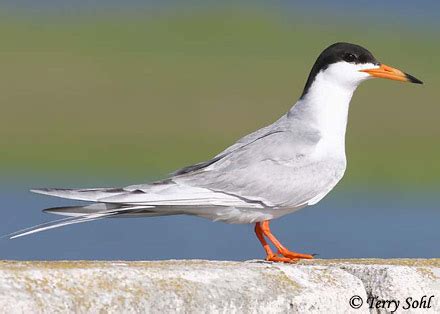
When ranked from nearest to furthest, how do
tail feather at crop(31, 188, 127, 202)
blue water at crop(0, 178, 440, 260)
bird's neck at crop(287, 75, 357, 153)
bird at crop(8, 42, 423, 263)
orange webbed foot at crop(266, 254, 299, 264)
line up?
tail feather at crop(31, 188, 127, 202) → orange webbed foot at crop(266, 254, 299, 264) → bird at crop(8, 42, 423, 263) → bird's neck at crop(287, 75, 357, 153) → blue water at crop(0, 178, 440, 260)

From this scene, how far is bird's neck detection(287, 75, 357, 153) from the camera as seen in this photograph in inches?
302

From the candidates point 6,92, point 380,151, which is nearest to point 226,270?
point 380,151

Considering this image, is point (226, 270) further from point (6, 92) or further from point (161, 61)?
point (161, 61)

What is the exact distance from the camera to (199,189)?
7.15 meters

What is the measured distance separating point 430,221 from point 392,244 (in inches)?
78.7

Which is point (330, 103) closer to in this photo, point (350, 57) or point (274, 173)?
point (350, 57)

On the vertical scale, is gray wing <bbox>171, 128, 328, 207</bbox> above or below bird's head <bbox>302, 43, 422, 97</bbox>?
below

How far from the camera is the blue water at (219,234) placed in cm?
1424

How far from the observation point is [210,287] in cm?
538

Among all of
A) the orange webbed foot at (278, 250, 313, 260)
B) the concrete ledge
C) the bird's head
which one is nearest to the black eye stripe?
the bird's head

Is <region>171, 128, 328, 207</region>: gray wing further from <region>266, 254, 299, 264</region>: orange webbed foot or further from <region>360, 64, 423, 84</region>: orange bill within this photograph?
<region>360, 64, 423, 84</region>: orange bill
